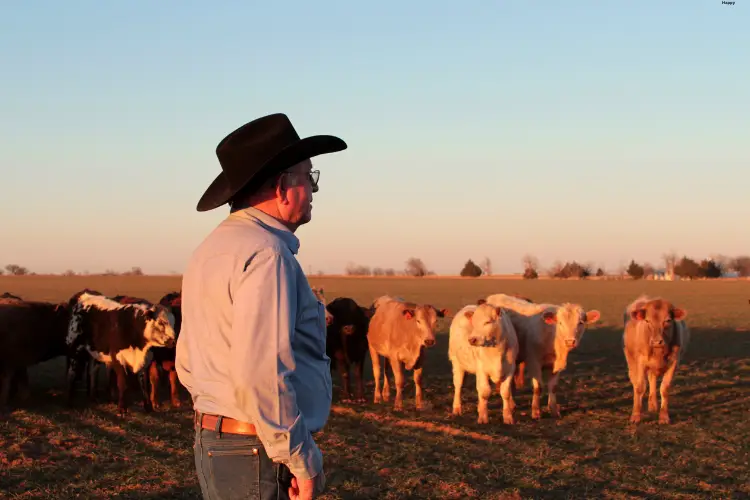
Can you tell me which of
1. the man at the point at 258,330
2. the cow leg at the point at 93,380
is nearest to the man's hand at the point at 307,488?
the man at the point at 258,330

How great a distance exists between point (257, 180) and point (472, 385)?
41.0 ft

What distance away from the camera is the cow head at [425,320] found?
39.9 feet

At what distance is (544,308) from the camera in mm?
13414

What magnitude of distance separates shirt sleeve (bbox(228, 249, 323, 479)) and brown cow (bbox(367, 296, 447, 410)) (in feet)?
31.3

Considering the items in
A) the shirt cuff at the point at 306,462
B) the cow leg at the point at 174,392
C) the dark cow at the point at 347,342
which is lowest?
the cow leg at the point at 174,392

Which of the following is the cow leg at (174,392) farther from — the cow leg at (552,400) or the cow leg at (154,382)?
the cow leg at (552,400)

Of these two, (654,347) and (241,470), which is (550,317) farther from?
(241,470)

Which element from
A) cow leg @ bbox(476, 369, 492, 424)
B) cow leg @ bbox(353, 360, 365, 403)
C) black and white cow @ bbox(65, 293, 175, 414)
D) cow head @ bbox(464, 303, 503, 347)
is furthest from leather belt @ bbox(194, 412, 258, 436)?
cow leg @ bbox(353, 360, 365, 403)

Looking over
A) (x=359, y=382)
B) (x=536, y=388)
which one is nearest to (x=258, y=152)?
(x=536, y=388)

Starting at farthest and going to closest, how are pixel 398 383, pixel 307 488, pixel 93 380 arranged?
pixel 398 383, pixel 93 380, pixel 307 488

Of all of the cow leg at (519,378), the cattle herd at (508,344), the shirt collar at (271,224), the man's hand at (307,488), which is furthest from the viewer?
the cow leg at (519,378)

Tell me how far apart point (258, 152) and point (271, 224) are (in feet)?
0.94

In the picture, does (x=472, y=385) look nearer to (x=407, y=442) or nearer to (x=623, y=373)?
(x=623, y=373)

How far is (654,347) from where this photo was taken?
38.4 feet
